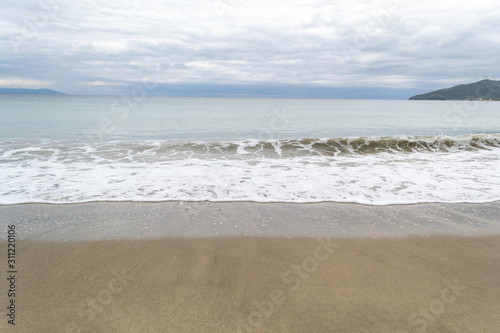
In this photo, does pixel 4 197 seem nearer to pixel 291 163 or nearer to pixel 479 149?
pixel 291 163

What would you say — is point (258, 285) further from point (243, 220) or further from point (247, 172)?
point (247, 172)

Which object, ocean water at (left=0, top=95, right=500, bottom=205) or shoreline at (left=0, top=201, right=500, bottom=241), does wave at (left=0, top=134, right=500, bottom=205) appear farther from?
shoreline at (left=0, top=201, right=500, bottom=241)

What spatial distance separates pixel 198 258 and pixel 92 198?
12.7 feet

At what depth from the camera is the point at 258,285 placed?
3.37m

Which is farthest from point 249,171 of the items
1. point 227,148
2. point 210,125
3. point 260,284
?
point 210,125

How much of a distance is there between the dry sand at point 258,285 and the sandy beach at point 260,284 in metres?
0.01

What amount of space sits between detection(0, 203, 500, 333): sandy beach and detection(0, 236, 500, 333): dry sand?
0.04ft

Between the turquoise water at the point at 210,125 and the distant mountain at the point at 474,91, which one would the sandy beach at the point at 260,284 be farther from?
the distant mountain at the point at 474,91

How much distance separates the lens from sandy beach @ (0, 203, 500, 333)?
2.82m

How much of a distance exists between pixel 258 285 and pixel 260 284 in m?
0.03

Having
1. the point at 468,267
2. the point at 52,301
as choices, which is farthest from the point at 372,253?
the point at 52,301

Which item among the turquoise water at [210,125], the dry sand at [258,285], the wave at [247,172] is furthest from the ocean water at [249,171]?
the turquoise water at [210,125]

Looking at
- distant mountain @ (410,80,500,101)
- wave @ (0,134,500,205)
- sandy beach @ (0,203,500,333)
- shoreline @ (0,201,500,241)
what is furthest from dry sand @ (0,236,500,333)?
distant mountain @ (410,80,500,101)

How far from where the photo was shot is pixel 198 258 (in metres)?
4.00
